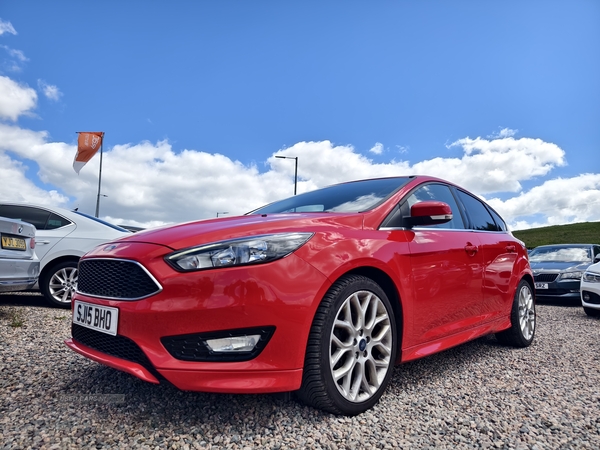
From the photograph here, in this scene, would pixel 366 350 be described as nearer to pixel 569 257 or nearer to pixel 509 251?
pixel 509 251

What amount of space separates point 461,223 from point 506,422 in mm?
1705

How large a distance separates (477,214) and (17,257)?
4708 millimetres

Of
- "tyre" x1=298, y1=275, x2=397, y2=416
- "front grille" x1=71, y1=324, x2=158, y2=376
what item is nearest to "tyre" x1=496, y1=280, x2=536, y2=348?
"tyre" x1=298, y1=275, x2=397, y2=416

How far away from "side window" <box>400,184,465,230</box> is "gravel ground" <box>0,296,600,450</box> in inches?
43.3

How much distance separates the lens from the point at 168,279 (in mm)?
2072

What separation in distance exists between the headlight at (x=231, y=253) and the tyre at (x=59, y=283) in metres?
4.30

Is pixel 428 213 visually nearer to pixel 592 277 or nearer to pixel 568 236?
pixel 592 277

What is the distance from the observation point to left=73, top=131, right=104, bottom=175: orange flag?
2039cm

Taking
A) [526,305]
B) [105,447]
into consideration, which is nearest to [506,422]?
[105,447]

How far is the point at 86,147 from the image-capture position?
20.4 m

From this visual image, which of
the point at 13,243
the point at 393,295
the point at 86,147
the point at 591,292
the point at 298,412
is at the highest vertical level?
the point at 86,147

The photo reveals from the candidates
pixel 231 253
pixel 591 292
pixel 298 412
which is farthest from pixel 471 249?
pixel 591 292

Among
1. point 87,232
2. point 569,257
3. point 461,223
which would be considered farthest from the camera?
point 569,257

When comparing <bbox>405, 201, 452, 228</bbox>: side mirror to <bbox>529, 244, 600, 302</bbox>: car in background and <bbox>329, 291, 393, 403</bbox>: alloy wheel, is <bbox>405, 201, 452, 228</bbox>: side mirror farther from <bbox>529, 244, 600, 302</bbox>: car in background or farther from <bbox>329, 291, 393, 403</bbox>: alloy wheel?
<bbox>529, 244, 600, 302</bbox>: car in background
